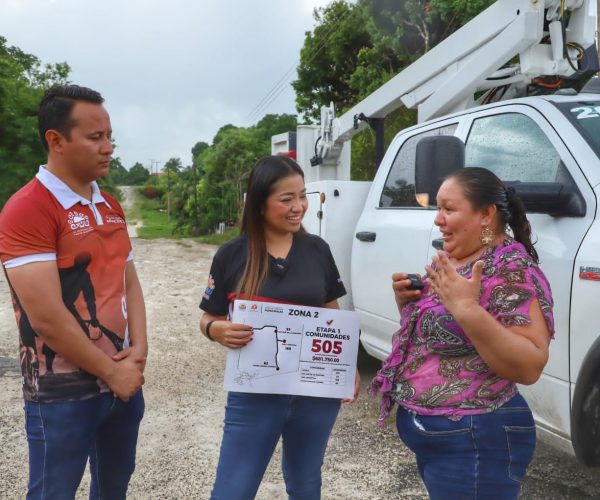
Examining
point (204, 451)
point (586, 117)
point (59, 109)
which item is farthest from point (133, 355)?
point (586, 117)

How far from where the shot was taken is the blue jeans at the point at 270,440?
82.4 inches

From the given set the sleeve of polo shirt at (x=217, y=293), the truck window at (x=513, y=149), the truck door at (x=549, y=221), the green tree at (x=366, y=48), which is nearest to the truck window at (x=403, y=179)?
the truck window at (x=513, y=149)

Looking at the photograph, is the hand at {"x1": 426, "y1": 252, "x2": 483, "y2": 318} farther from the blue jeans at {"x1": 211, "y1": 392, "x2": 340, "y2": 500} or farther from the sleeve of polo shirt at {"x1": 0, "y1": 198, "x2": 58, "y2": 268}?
the sleeve of polo shirt at {"x1": 0, "y1": 198, "x2": 58, "y2": 268}

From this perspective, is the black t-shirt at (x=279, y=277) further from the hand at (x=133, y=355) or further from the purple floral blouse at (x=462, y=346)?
the purple floral blouse at (x=462, y=346)

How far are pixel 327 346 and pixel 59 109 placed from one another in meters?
1.19

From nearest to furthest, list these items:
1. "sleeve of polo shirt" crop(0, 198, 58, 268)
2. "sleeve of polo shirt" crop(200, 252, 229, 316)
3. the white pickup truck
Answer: "sleeve of polo shirt" crop(0, 198, 58, 268) → "sleeve of polo shirt" crop(200, 252, 229, 316) → the white pickup truck

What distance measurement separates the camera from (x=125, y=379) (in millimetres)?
2010

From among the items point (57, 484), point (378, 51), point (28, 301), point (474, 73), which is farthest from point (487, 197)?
point (378, 51)

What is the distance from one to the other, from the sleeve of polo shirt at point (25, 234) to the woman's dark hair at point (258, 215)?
0.64 meters

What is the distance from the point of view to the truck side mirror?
2865 millimetres

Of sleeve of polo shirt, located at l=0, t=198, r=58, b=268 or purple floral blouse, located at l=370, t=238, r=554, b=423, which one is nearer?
purple floral blouse, located at l=370, t=238, r=554, b=423

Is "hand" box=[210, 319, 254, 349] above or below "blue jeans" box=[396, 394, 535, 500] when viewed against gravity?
above

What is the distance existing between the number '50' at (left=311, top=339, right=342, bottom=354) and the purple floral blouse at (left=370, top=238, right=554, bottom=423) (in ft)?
1.16

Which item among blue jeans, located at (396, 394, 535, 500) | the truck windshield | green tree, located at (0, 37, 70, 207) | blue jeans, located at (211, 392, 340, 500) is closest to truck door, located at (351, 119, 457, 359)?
the truck windshield
